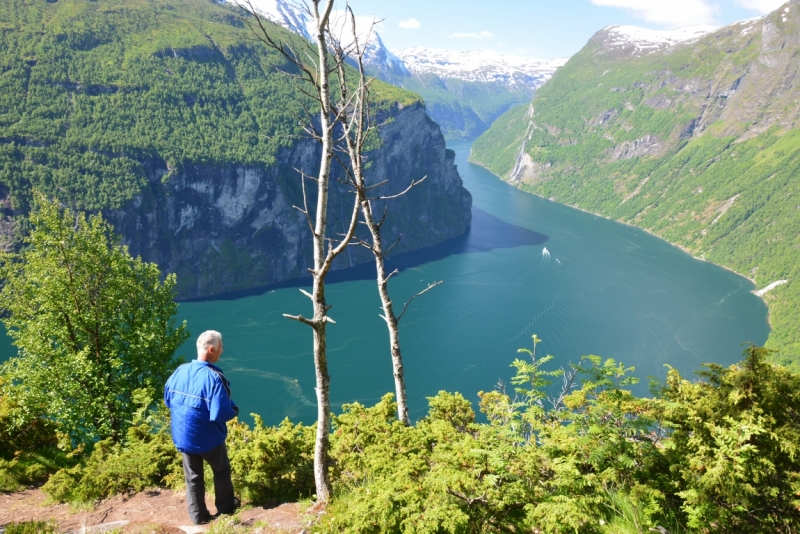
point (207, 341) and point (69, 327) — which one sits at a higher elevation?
Answer: point (207, 341)

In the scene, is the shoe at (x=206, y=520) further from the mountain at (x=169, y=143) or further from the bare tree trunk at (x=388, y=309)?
the mountain at (x=169, y=143)

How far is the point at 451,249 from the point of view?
101062 mm

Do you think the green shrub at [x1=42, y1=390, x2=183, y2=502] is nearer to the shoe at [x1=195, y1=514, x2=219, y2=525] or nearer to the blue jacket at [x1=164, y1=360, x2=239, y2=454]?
the shoe at [x1=195, y1=514, x2=219, y2=525]

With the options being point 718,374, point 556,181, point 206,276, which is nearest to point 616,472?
point 718,374

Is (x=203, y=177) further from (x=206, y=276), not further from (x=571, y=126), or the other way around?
(x=571, y=126)

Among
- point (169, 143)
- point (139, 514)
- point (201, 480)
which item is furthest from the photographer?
point (169, 143)

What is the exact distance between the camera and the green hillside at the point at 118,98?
76.6 metres

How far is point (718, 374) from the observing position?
4.83m

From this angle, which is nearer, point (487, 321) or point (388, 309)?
point (388, 309)

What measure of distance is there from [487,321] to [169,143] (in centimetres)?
6789

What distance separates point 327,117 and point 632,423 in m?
4.44

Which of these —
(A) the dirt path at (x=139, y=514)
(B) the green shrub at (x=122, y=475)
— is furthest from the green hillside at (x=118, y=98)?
(A) the dirt path at (x=139, y=514)

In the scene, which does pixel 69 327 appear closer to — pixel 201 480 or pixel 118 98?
pixel 201 480

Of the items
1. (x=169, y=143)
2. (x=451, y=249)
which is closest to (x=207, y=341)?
(x=169, y=143)
